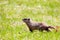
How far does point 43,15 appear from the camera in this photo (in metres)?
21.6

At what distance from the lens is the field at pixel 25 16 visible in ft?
45.0

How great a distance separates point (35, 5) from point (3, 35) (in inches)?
452

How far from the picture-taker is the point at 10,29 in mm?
15055

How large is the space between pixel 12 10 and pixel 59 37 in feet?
32.0

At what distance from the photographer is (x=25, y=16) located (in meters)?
20.2

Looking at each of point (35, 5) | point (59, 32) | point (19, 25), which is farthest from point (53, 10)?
point (59, 32)

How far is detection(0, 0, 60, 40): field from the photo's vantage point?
1373 centimetres

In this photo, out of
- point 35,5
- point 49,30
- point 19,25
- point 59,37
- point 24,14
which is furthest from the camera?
point 35,5

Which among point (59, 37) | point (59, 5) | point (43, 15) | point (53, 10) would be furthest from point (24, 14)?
point (59, 37)

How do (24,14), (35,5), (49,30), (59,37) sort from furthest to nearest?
(35,5)
(24,14)
(49,30)
(59,37)

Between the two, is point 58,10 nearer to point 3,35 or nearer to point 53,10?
point 53,10

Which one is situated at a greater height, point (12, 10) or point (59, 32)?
point (59, 32)

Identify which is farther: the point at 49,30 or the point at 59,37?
the point at 49,30

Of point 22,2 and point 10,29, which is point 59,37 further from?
point 22,2
